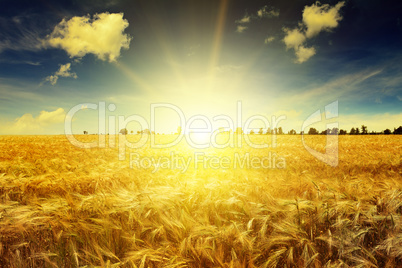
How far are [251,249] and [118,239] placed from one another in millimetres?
1335

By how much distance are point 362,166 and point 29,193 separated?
8.30 meters

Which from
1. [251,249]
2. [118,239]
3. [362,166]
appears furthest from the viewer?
[362,166]

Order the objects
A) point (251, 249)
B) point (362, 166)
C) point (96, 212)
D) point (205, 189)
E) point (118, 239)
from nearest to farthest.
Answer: point (251, 249) → point (118, 239) → point (96, 212) → point (205, 189) → point (362, 166)

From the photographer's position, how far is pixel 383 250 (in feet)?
5.91

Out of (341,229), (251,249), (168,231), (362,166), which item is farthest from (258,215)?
(362,166)

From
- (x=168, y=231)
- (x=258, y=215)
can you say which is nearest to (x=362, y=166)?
(x=258, y=215)

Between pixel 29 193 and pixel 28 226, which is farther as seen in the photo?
pixel 29 193

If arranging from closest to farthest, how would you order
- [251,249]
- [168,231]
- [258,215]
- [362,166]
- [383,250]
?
[251,249], [383,250], [168,231], [258,215], [362,166]

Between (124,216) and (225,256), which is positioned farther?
(124,216)

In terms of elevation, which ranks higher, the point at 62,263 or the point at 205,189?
the point at 205,189

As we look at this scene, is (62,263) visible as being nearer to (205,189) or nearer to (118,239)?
(118,239)

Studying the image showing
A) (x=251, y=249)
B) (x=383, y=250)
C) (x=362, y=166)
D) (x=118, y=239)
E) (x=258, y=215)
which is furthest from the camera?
(x=362, y=166)

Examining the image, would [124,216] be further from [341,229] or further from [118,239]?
[341,229]

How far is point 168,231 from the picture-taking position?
2.11 meters
